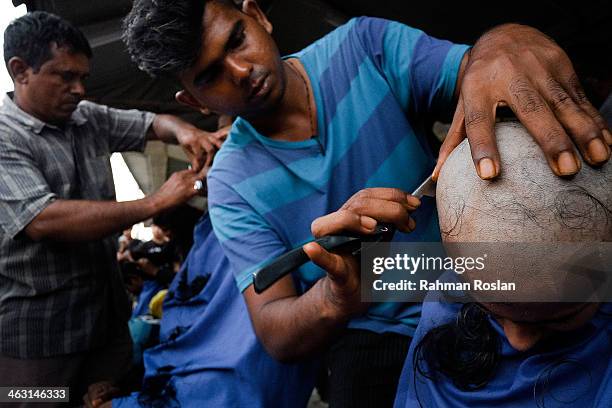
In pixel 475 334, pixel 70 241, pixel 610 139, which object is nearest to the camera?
pixel 610 139

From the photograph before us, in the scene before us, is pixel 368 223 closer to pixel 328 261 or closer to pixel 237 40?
pixel 328 261

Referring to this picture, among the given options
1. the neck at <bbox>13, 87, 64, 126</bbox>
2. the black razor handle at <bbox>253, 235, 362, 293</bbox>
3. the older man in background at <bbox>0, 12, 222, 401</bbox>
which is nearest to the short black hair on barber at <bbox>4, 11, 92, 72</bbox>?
the older man in background at <bbox>0, 12, 222, 401</bbox>

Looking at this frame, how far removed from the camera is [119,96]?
323cm

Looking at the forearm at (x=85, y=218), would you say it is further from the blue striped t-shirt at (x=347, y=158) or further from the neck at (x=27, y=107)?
the blue striped t-shirt at (x=347, y=158)

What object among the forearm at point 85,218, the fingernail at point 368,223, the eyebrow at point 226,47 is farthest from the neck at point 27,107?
the fingernail at point 368,223

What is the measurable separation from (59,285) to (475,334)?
1695 mm

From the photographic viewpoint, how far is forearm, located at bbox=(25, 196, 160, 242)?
196cm

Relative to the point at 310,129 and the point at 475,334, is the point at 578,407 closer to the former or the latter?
the point at 475,334

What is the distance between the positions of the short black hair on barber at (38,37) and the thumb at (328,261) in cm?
168

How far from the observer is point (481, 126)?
0.84 meters

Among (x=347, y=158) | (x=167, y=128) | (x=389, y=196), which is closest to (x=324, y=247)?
(x=389, y=196)

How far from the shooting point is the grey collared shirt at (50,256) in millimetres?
2002

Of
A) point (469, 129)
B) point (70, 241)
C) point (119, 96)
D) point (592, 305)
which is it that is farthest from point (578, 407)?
point (119, 96)

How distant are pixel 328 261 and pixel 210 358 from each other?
1.02 m
